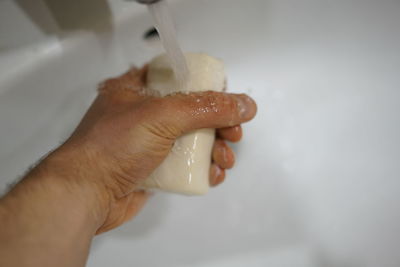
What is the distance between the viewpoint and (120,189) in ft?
2.05

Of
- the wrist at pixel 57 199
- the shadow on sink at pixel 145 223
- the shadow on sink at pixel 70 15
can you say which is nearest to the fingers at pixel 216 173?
the shadow on sink at pixel 145 223

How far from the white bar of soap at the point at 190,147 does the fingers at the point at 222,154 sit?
9 centimetres

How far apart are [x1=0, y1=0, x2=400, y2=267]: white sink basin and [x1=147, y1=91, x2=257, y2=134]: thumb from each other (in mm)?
280

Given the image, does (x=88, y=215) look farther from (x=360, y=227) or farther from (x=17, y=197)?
(x=360, y=227)

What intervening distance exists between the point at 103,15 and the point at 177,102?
12.3 inches

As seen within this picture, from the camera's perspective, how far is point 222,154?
76 cm

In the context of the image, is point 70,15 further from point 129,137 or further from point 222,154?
point 222,154

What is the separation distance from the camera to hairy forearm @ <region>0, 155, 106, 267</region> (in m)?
0.45

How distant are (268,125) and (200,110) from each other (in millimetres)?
397

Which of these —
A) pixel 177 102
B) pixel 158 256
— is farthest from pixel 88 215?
pixel 158 256

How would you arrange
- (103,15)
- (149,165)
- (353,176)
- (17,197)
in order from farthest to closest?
1. (353,176)
2. (103,15)
3. (149,165)
4. (17,197)

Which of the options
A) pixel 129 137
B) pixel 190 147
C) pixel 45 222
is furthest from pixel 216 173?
pixel 45 222

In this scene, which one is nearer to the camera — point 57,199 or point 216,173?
point 57,199

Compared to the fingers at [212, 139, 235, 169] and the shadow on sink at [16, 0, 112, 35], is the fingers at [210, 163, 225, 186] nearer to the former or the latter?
the fingers at [212, 139, 235, 169]
